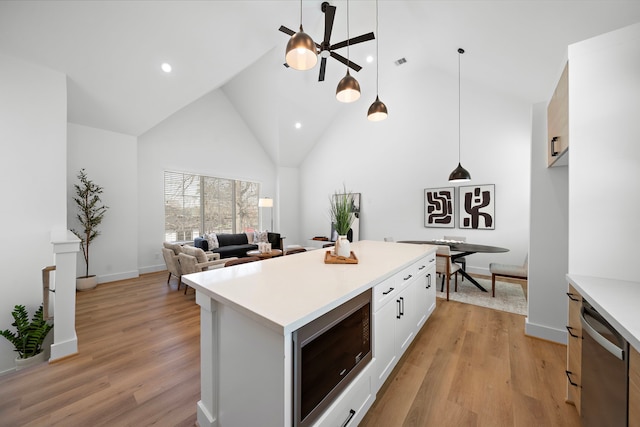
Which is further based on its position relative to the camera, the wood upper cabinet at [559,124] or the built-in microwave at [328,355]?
the wood upper cabinet at [559,124]

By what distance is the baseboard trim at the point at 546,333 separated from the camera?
7.65 feet

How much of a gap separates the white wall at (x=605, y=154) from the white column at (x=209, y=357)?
6.96 ft

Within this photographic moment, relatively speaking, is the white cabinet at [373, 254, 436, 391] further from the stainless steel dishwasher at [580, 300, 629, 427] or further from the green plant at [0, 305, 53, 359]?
the green plant at [0, 305, 53, 359]

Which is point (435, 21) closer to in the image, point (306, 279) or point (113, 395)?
point (306, 279)

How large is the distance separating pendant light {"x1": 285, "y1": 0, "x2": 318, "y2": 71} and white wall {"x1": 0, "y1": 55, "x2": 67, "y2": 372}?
3.27 m

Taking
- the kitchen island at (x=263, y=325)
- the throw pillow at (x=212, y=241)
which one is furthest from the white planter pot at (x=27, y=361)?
the throw pillow at (x=212, y=241)

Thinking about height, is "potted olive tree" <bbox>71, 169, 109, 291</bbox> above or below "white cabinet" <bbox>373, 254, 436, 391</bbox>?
above

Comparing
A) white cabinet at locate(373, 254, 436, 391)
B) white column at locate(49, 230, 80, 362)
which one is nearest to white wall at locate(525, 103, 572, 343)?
white cabinet at locate(373, 254, 436, 391)

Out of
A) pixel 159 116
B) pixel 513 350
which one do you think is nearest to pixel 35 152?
pixel 159 116

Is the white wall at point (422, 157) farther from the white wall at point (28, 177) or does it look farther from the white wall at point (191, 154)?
the white wall at point (28, 177)

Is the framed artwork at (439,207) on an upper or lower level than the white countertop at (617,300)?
upper

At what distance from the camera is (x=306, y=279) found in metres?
1.45

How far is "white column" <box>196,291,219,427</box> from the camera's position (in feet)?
4.15

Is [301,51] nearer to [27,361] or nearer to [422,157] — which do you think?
[27,361]
